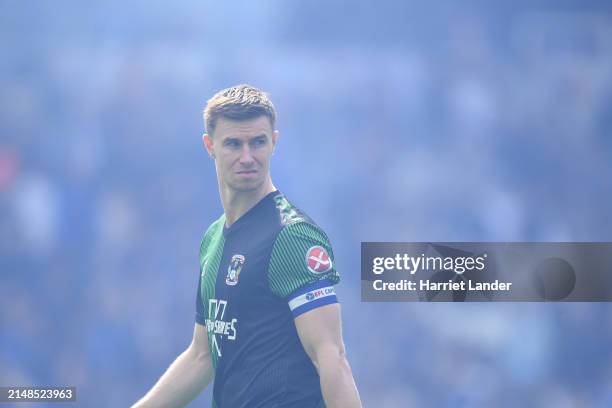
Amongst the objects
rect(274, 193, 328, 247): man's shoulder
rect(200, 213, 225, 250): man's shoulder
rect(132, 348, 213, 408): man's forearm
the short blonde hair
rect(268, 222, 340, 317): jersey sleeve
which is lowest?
rect(132, 348, 213, 408): man's forearm

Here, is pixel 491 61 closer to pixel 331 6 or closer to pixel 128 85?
pixel 331 6

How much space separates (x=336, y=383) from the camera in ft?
8.33

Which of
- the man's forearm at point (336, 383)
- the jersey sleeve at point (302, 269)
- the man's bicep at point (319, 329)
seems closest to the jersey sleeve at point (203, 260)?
the jersey sleeve at point (302, 269)

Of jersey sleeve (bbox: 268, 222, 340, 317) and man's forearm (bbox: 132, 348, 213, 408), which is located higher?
jersey sleeve (bbox: 268, 222, 340, 317)

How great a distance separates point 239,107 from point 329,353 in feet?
3.07

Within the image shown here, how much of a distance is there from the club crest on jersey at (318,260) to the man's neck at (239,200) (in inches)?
13.7

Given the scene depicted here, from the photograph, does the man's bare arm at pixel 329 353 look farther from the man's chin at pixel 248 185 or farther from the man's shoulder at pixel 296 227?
the man's chin at pixel 248 185

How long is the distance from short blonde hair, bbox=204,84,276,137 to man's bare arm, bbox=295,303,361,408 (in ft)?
2.49

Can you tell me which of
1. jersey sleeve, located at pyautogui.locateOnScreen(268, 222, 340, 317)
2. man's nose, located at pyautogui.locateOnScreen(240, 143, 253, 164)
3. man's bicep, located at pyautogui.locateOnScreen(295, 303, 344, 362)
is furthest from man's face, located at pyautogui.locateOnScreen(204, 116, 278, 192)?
man's bicep, located at pyautogui.locateOnScreen(295, 303, 344, 362)

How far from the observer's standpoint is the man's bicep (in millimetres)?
2598

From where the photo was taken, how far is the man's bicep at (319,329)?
260cm

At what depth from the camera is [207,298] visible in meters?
3.03

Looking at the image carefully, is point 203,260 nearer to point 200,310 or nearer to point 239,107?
point 200,310

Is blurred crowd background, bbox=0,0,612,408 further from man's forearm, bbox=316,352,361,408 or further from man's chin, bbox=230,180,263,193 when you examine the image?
man's forearm, bbox=316,352,361,408
